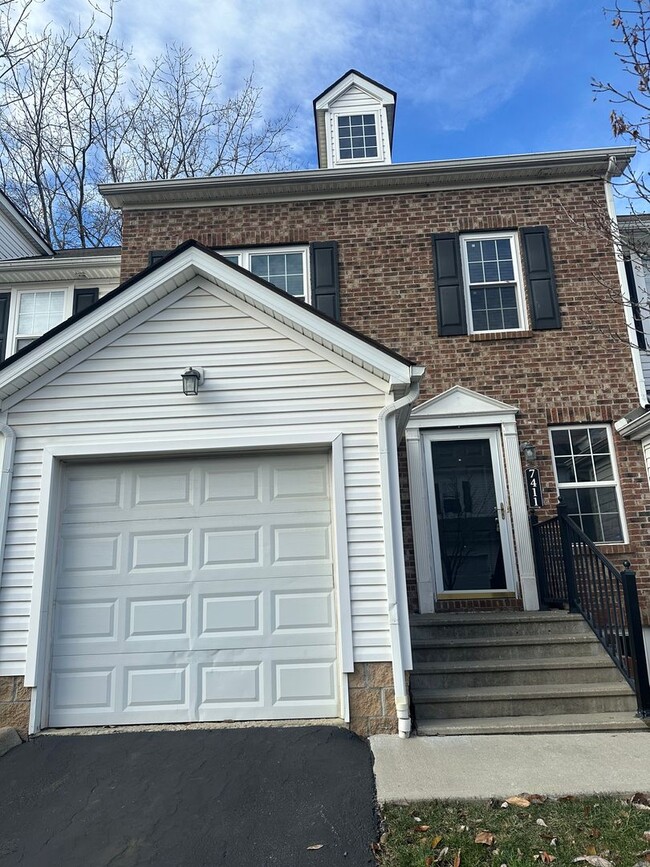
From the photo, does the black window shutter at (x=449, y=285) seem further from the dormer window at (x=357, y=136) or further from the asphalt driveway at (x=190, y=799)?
the asphalt driveway at (x=190, y=799)

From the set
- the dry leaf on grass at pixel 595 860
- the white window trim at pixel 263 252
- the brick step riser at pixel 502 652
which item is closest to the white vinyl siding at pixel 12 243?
the white window trim at pixel 263 252

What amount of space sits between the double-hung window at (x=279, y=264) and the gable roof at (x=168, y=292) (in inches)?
126

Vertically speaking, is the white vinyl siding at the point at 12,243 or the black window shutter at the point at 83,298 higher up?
the white vinyl siding at the point at 12,243

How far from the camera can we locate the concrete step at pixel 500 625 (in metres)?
6.40

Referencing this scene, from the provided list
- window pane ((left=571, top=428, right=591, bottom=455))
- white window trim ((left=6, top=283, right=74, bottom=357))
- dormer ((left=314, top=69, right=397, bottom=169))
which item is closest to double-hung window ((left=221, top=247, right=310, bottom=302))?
dormer ((left=314, top=69, right=397, bottom=169))

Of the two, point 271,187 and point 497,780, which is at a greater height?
point 271,187

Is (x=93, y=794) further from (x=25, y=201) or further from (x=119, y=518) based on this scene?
(x=25, y=201)

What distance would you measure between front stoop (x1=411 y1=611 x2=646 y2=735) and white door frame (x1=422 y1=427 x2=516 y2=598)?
3.30 feet

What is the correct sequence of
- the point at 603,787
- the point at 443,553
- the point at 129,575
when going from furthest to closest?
the point at 443,553, the point at 129,575, the point at 603,787

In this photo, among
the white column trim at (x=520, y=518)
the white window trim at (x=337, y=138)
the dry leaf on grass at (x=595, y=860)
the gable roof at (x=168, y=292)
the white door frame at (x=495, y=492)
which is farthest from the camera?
the white window trim at (x=337, y=138)

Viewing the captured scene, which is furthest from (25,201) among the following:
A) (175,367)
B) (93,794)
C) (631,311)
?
(93,794)

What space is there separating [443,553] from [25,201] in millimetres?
17956

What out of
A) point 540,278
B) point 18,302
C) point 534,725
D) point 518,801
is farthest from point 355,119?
point 518,801

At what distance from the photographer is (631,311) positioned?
8.46 metres
